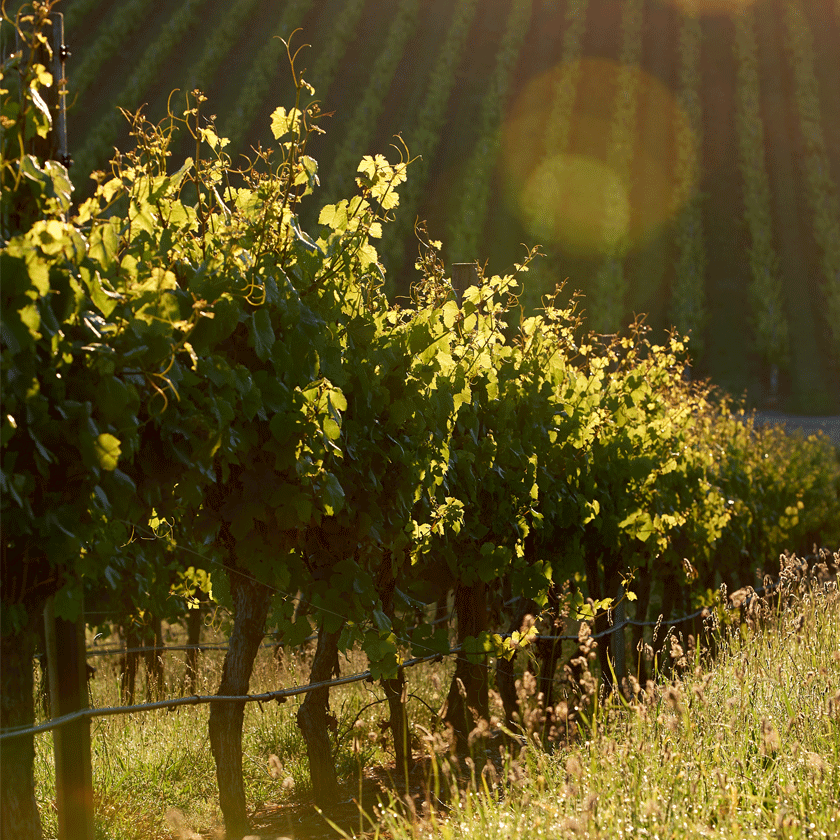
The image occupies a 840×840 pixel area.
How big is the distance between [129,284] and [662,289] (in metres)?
37.2

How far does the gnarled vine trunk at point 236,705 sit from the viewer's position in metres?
3.74

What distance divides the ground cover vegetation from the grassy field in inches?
10.8

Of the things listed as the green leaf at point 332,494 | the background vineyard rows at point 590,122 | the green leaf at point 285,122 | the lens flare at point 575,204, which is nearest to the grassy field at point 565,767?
the green leaf at point 332,494

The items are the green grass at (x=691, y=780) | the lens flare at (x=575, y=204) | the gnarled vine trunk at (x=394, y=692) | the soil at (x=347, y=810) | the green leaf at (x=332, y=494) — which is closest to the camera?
the green grass at (x=691, y=780)

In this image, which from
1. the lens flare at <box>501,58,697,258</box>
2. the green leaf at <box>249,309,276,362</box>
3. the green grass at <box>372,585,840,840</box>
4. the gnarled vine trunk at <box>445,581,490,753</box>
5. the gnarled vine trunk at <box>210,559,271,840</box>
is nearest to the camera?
the green grass at <box>372,585,840,840</box>

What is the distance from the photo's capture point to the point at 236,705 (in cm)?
377

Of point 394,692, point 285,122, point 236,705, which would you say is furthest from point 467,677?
point 285,122

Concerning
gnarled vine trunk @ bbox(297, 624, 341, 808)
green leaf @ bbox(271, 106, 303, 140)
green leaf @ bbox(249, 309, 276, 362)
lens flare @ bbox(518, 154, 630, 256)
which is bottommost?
gnarled vine trunk @ bbox(297, 624, 341, 808)

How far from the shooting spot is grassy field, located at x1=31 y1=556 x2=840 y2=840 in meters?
2.74

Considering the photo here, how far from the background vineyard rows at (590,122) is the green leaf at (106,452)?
97.9ft

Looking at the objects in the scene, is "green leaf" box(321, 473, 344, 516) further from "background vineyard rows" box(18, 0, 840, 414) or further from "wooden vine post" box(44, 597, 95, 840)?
"background vineyard rows" box(18, 0, 840, 414)

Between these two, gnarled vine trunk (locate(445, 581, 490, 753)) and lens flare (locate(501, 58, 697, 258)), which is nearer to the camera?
gnarled vine trunk (locate(445, 581, 490, 753))

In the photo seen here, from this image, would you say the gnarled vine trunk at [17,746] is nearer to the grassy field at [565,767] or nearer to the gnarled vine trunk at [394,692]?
the grassy field at [565,767]

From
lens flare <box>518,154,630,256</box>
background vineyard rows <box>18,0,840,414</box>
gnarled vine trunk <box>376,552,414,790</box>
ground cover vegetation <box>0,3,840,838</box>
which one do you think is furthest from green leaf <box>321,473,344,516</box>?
lens flare <box>518,154,630,256</box>
